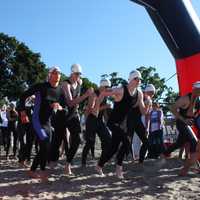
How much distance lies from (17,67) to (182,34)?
172 feet

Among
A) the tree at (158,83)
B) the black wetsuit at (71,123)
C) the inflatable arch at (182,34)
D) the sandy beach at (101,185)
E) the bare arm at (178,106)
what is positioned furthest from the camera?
the tree at (158,83)

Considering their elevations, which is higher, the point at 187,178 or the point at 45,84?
the point at 45,84

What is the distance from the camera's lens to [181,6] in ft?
33.6

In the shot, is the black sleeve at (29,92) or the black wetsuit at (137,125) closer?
the black sleeve at (29,92)

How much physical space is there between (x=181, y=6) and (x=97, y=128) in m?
3.86

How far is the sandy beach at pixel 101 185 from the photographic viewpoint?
570 centimetres

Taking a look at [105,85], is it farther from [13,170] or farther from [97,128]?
[13,170]

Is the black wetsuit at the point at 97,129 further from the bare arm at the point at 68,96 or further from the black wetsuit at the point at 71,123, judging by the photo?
the bare arm at the point at 68,96

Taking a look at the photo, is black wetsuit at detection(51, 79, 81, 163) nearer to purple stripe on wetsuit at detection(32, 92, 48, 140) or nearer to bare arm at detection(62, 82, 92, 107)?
bare arm at detection(62, 82, 92, 107)

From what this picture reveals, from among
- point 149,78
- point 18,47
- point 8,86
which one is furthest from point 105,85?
point 18,47

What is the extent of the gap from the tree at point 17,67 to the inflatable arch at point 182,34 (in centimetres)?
4752

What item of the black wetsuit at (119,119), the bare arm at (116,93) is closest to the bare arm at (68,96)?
the bare arm at (116,93)

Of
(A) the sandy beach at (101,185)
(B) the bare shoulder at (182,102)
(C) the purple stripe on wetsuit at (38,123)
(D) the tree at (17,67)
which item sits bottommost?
(A) the sandy beach at (101,185)

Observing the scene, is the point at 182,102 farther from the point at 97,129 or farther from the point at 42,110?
the point at 42,110
